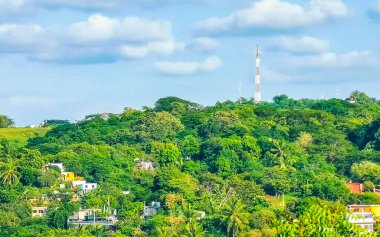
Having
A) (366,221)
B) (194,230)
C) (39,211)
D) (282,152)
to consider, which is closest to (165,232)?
(194,230)

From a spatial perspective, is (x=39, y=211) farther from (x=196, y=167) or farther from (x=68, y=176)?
(x=196, y=167)

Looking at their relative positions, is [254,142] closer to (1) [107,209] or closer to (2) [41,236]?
(1) [107,209]

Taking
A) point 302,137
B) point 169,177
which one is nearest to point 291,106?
point 302,137

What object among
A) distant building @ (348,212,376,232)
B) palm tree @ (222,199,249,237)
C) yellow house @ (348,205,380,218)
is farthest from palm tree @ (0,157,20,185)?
distant building @ (348,212,376,232)

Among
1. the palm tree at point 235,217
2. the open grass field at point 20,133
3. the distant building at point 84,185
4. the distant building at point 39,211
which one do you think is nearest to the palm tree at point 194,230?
the palm tree at point 235,217

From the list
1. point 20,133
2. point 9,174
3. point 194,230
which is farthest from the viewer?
point 20,133

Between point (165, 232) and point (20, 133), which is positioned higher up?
point (20, 133)

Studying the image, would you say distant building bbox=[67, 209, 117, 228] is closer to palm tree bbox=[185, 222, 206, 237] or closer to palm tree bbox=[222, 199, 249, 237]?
palm tree bbox=[185, 222, 206, 237]

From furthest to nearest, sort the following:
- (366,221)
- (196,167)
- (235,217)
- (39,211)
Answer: (196,167)
(39,211)
(235,217)
(366,221)
